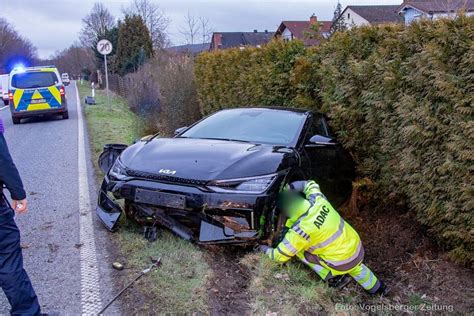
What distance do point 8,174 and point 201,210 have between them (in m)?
1.66

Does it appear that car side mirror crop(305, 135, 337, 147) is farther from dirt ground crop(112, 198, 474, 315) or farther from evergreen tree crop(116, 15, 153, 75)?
evergreen tree crop(116, 15, 153, 75)

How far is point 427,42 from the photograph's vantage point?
4293 millimetres

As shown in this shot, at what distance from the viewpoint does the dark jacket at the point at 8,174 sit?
2.75m

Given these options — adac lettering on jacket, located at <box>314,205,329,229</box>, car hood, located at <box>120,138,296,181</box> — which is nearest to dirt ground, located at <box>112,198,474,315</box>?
adac lettering on jacket, located at <box>314,205,329,229</box>

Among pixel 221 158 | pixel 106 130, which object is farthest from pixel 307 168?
pixel 106 130

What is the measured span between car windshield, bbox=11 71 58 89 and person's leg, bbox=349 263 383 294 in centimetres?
1448

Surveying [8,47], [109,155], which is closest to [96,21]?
[8,47]

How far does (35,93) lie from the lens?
15367 mm

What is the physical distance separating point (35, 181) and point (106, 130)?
5.66 metres

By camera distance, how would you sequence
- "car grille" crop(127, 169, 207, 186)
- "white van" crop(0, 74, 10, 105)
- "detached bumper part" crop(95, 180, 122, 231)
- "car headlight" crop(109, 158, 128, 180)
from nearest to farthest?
"car grille" crop(127, 169, 207, 186), "car headlight" crop(109, 158, 128, 180), "detached bumper part" crop(95, 180, 122, 231), "white van" crop(0, 74, 10, 105)

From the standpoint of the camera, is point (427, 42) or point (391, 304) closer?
point (391, 304)

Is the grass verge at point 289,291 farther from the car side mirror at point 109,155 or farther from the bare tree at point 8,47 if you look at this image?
the bare tree at point 8,47

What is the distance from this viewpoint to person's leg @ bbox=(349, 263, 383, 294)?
3.79 m

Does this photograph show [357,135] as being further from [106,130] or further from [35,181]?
[106,130]
